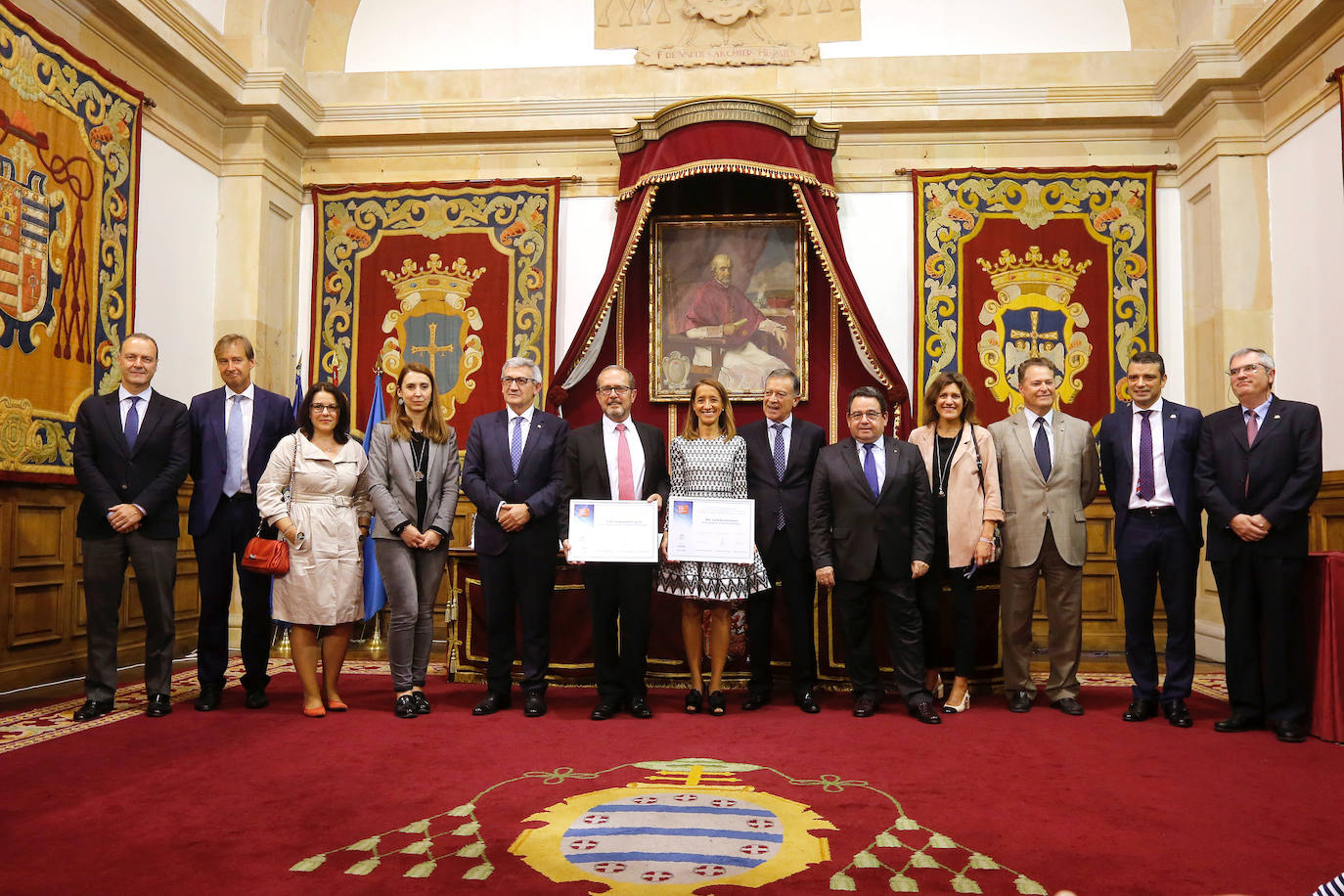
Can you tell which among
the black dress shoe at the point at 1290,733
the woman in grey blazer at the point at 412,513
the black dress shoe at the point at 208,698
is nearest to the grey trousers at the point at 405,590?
the woman in grey blazer at the point at 412,513

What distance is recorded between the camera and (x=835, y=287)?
21.2ft

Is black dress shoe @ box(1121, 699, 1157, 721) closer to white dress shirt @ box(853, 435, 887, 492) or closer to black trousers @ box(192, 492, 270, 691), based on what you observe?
white dress shirt @ box(853, 435, 887, 492)

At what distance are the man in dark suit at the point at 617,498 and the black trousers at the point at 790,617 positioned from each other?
20.8 inches

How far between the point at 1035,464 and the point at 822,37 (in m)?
4.15

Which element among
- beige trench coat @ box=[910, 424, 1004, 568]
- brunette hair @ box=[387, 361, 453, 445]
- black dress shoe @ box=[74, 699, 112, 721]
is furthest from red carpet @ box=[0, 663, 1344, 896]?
brunette hair @ box=[387, 361, 453, 445]

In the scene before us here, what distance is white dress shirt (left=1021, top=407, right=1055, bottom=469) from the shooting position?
458cm

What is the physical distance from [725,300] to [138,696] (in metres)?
4.43

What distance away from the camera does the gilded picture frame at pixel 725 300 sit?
696cm

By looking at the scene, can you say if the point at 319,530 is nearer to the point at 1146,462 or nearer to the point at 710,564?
the point at 710,564

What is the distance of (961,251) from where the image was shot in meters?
6.94

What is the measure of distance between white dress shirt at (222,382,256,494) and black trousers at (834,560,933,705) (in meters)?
2.83

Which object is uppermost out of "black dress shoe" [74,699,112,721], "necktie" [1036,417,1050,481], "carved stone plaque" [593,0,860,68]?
"carved stone plaque" [593,0,860,68]

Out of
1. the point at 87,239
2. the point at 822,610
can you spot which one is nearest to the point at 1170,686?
the point at 822,610

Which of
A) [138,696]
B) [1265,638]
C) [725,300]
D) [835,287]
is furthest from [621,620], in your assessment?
[725,300]
